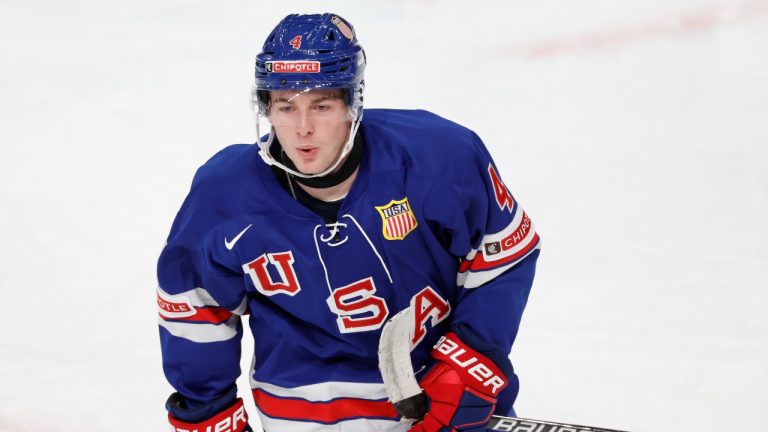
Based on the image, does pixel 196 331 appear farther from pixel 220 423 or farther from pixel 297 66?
pixel 297 66

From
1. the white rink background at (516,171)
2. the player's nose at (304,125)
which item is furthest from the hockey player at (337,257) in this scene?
the white rink background at (516,171)

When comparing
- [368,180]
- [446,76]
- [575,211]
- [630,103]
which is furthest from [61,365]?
[630,103]

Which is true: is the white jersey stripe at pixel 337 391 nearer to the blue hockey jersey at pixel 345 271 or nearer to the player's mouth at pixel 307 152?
the blue hockey jersey at pixel 345 271

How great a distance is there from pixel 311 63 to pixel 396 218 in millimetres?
377

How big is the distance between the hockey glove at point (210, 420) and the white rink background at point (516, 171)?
1.78ft

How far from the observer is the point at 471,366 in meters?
2.22

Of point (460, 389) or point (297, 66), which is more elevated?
point (297, 66)

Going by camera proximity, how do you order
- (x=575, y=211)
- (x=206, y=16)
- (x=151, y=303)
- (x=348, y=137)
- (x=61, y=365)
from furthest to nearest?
(x=206, y=16) → (x=575, y=211) → (x=151, y=303) → (x=61, y=365) → (x=348, y=137)

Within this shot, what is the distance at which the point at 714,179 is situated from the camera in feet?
12.0

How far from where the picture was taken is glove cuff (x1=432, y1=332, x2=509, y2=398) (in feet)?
7.28

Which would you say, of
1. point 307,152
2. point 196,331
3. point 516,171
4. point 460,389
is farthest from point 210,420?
point 516,171

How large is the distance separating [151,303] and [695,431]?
1683 millimetres

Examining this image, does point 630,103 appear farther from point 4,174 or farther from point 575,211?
point 4,174

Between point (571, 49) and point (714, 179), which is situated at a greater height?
point (571, 49)
